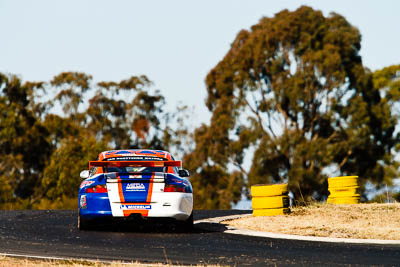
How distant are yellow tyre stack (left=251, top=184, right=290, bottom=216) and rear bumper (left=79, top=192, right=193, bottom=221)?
337 cm

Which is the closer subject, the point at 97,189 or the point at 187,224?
the point at 97,189

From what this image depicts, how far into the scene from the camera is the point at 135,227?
13.6 m

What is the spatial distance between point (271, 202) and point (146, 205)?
4.05 meters

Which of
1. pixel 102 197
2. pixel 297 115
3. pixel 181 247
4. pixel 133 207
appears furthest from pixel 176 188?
pixel 297 115

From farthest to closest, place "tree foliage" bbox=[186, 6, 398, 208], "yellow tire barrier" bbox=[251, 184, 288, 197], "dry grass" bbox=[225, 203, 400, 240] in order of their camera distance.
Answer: "tree foliage" bbox=[186, 6, 398, 208], "yellow tire barrier" bbox=[251, 184, 288, 197], "dry grass" bbox=[225, 203, 400, 240]

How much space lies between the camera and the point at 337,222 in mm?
14023

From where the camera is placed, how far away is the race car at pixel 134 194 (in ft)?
39.7

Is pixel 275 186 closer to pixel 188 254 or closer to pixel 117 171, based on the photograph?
pixel 117 171

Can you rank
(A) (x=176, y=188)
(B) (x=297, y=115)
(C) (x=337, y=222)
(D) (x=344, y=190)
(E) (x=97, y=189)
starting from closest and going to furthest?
(E) (x=97, y=189), (A) (x=176, y=188), (C) (x=337, y=222), (D) (x=344, y=190), (B) (x=297, y=115)

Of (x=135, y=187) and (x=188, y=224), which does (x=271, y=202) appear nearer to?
(x=188, y=224)

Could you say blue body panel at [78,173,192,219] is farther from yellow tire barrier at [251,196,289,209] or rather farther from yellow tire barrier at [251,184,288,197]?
yellow tire barrier at [251,196,289,209]

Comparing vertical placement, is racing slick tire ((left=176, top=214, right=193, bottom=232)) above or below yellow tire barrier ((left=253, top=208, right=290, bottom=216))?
below

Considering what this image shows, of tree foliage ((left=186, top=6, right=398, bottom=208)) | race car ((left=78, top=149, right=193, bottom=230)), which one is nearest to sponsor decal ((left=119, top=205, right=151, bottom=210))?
race car ((left=78, top=149, right=193, bottom=230))

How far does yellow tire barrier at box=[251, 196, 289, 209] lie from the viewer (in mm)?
15234
